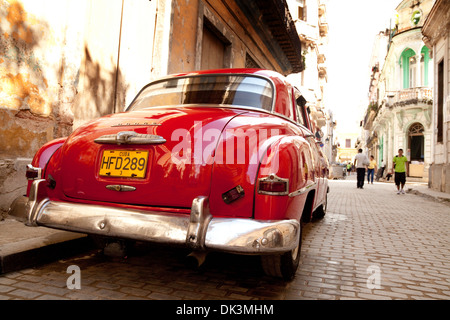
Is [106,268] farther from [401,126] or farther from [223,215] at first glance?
[401,126]

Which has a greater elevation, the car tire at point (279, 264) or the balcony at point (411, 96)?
the balcony at point (411, 96)

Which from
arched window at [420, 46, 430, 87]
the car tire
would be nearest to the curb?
the car tire

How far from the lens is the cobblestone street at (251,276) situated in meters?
2.27

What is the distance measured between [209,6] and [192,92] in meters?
6.95

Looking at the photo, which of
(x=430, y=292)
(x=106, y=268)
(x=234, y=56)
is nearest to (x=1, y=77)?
(x=106, y=268)

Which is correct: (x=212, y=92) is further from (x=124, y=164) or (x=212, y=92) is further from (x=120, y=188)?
(x=120, y=188)

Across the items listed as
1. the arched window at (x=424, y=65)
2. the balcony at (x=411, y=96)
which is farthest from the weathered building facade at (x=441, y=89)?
the arched window at (x=424, y=65)

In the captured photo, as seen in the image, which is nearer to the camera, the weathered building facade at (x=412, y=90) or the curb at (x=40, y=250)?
the curb at (x=40, y=250)

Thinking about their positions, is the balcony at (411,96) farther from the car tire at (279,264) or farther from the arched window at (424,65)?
the car tire at (279,264)

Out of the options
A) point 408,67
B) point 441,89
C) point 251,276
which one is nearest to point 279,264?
point 251,276

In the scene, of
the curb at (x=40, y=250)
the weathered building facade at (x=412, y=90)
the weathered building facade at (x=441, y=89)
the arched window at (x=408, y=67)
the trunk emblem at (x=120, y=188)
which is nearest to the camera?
the trunk emblem at (x=120, y=188)

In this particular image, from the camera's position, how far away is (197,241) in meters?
1.85

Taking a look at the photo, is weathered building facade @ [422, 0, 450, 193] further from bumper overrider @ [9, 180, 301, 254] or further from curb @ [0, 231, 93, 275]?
curb @ [0, 231, 93, 275]

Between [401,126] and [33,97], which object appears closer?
[33,97]
